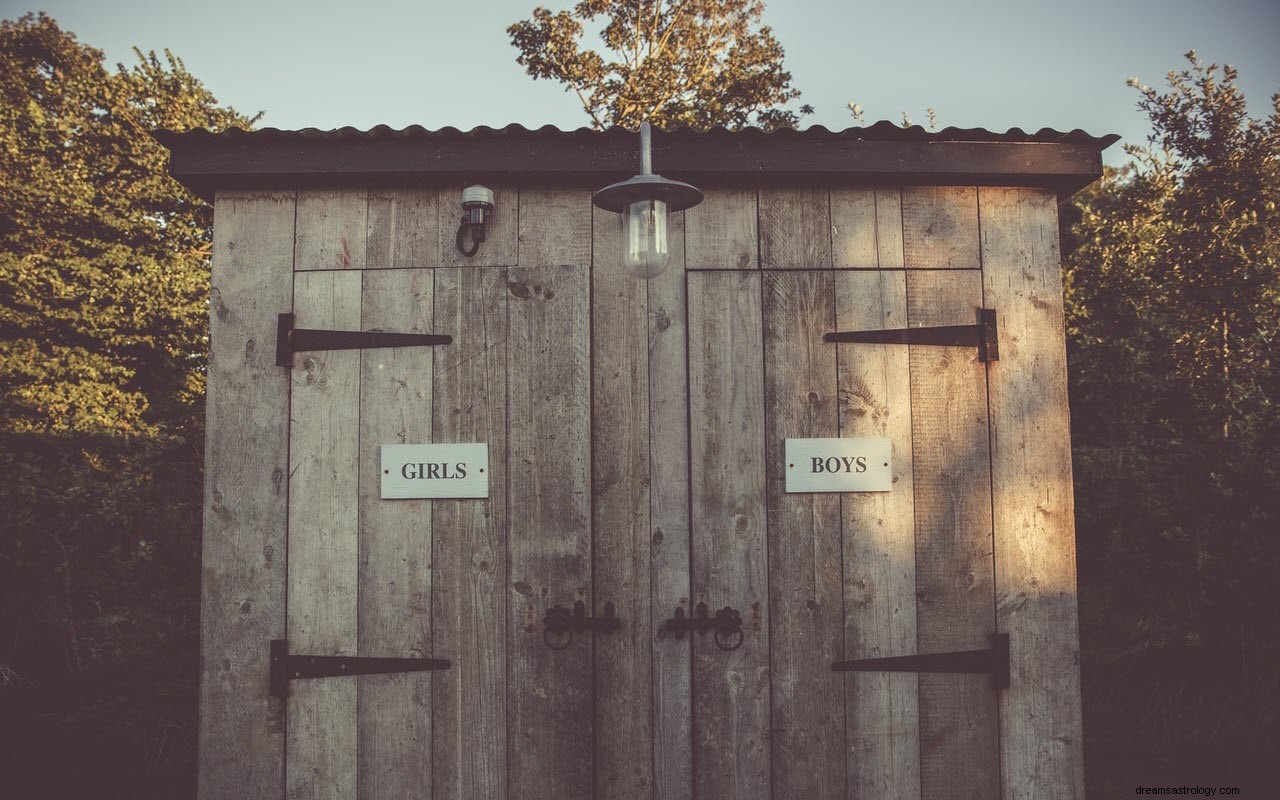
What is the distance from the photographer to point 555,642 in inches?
105

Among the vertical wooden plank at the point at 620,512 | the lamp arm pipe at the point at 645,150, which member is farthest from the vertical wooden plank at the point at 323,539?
the lamp arm pipe at the point at 645,150

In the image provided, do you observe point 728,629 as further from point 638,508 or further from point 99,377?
point 99,377

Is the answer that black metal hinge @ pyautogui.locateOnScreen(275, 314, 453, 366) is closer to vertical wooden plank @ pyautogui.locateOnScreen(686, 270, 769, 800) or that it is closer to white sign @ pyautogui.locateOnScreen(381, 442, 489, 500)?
white sign @ pyautogui.locateOnScreen(381, 442, 489, 500)

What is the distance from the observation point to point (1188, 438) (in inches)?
225

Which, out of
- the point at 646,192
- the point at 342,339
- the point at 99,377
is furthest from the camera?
the point at 99,377

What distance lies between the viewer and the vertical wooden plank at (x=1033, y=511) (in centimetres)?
266

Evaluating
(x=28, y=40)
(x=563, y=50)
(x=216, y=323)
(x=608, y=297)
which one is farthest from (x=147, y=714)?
(x=28, y=40)

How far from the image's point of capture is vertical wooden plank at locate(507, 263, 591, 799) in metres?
2.63

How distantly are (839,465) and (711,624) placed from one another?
0.76 m

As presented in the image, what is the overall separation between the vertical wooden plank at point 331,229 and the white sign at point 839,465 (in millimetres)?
1827

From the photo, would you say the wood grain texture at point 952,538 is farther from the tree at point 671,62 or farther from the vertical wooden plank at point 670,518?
the tree at point 671,62

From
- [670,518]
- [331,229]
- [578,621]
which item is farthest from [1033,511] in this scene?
[331,229]

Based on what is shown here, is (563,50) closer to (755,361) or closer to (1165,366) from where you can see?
(1165,366)

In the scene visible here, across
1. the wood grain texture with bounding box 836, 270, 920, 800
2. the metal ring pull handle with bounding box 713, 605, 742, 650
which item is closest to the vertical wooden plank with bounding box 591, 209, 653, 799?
the metal ring pull handle with bounding box 713, 605, 742, 650
